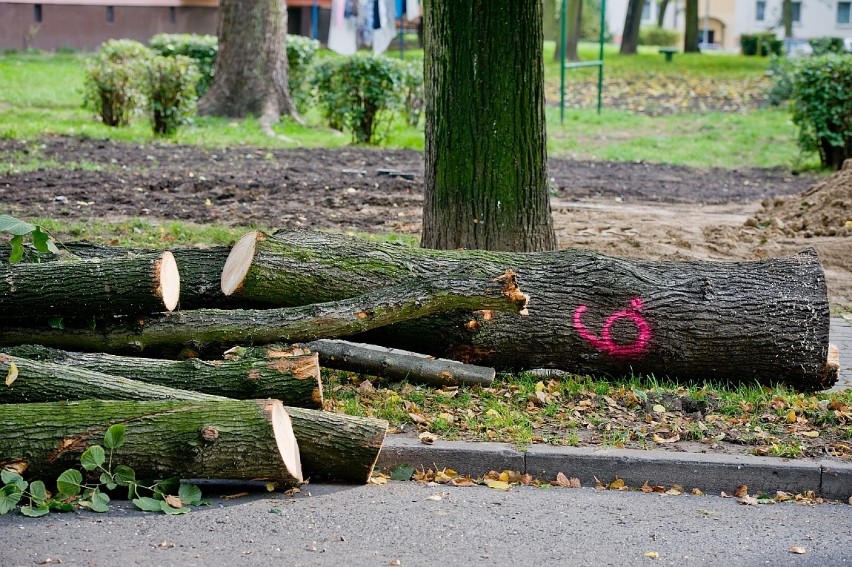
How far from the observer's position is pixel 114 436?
478 cm

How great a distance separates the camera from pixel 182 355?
5930mm

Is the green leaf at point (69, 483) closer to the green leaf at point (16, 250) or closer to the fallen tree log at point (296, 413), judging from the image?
the fallen tree log at point (296, 413)

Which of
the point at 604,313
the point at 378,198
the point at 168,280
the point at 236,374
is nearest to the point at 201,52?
the point at 378,198

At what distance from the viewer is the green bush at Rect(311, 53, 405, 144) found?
17.2 m

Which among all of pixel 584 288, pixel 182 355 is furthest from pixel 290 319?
pixel 584 288

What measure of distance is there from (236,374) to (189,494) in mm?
727

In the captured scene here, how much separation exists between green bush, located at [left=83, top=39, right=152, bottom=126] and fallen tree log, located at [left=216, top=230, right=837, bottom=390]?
11690 mm

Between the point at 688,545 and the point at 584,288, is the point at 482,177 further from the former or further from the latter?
the point at 688,545

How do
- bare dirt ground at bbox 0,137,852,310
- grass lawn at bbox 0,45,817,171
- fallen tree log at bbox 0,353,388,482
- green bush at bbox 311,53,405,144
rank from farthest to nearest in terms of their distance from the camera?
grass lawn at bbox 0,45,817,171 → green bush at bbox 311,53,405,144 → bare dirt ground at bbox 0,137,852,310 → fallen tree log at bbox 0,353,388,482

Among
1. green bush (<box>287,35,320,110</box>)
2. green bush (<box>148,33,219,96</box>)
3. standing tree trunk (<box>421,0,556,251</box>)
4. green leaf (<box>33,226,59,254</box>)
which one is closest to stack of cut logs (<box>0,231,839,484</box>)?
green leaf (<box>33,226,59,254</box>)

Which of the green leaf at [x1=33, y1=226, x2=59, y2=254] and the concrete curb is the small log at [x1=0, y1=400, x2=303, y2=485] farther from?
the green leaf at [x1=33, y1=226, x2=59, y2=254]

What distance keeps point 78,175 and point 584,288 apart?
8.05m

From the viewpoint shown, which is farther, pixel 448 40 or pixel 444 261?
pixel 448 40

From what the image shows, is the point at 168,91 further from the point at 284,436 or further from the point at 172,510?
the point at 172,510
